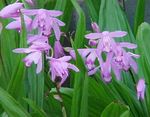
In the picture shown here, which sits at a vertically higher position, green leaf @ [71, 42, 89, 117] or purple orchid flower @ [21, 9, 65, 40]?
purple orchid flower @ [21, 9, 65, 40]

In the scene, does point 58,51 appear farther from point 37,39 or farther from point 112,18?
point 112,18

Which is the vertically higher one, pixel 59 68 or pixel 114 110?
pixel 59 68

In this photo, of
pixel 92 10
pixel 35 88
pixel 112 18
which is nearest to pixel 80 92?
pixel 35 88

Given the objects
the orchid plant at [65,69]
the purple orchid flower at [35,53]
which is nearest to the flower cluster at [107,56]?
the orchid plant at [65,69]

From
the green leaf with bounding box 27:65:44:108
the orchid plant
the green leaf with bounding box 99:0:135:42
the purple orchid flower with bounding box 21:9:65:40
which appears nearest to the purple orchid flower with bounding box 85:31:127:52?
the orchid plant

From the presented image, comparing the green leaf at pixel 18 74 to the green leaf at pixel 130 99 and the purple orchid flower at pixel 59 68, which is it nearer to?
the purple orchid flower at pixel 59 68

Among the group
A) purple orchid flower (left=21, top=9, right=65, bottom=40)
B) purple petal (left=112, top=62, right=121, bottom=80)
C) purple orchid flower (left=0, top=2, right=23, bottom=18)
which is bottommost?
purple petal (left=112, top=62, right=121, bottom=80)

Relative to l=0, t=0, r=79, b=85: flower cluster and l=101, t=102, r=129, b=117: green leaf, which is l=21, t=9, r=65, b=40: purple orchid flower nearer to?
l=0, t=0, r=79, b=85: flower cluster

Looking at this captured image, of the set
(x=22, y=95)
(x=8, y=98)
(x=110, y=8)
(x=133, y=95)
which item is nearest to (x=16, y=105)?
(x=8, y=98)
